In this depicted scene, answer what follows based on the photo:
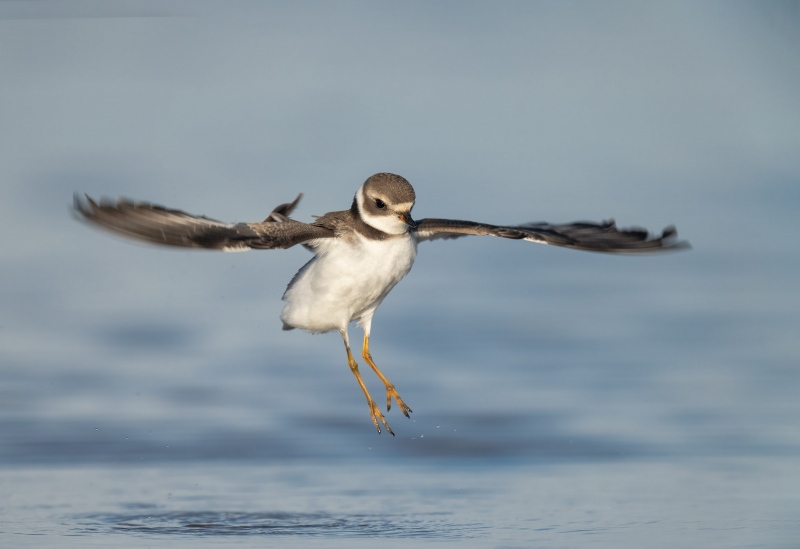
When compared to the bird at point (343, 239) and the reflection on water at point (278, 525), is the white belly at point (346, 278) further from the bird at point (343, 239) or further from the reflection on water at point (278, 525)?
the reflection on water at point (278, 525)

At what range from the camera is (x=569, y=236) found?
17078mm

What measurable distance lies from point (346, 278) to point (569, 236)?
329cm

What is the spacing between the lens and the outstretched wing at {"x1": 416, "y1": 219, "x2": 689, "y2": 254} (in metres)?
16.1

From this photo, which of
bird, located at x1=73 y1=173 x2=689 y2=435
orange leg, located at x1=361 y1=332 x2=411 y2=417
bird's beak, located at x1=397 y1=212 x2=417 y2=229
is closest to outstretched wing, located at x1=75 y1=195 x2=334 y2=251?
bird, located at x1=73 y1=173 x2=689 y2=435

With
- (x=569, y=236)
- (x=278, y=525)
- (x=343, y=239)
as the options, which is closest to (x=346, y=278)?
(x=343, y=239)

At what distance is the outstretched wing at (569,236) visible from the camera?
1609 centimetres

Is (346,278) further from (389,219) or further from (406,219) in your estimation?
(406,219)

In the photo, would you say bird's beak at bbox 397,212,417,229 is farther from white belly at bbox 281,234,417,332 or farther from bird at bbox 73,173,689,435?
white belly at bbox 281,234,417,332

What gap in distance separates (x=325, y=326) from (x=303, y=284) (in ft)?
1.75

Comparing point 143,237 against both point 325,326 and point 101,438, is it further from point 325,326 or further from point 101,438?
point 101,438

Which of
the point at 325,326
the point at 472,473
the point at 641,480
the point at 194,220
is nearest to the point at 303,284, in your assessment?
the point at 325,326

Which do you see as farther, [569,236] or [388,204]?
[569,236]

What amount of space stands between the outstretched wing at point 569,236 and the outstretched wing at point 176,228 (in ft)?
7.41

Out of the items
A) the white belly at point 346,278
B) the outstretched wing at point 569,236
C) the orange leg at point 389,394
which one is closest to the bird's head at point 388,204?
the white belly at point 346,278
